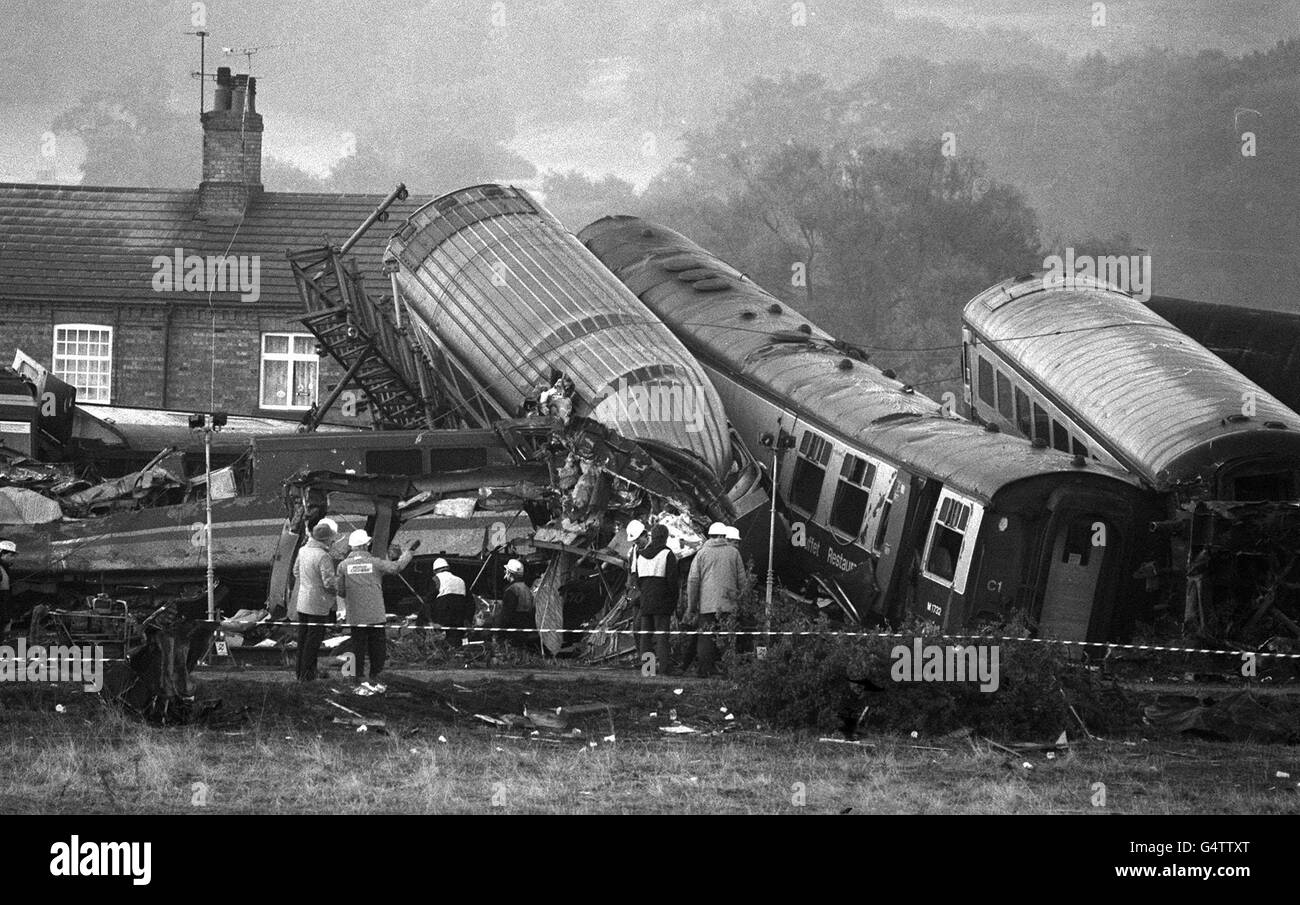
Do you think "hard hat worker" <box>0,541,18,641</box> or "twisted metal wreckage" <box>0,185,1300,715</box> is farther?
"twisted metal wreckage" <box>0,185,1300,715</box>

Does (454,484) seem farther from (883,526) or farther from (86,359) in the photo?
(86,359)

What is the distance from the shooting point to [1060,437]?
2312cm

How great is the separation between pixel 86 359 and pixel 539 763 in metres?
24.1

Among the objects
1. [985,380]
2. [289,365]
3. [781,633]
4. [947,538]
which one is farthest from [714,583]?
[289,365]

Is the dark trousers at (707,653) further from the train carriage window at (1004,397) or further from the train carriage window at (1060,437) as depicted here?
the train carriage window at (1004,397)

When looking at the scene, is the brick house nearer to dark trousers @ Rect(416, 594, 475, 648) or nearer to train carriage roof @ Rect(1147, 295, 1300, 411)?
dark trousers @ Rect(416, 594, 475, 648)

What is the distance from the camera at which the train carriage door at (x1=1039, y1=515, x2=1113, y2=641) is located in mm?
19219

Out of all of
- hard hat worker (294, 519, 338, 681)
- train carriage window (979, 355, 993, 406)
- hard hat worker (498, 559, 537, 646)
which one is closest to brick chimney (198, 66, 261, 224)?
train carriage window (979, 355, 993, 406)

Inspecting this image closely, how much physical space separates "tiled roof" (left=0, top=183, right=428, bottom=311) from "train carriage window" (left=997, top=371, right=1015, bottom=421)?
13633mm
